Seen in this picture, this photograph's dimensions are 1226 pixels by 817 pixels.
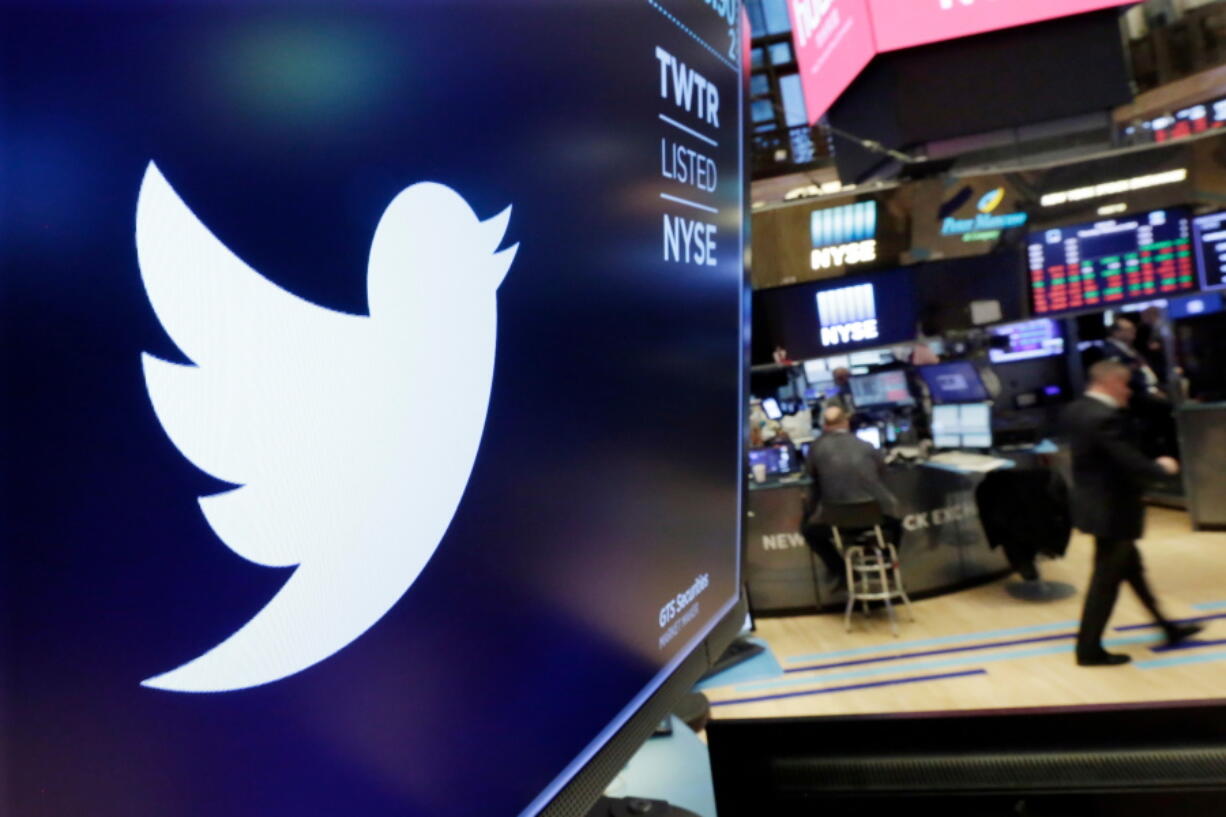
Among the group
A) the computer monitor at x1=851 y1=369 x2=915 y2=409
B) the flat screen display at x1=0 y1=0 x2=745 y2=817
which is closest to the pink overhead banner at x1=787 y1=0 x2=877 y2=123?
the computer monitor at x1=851 y1=369 x2=915 y2=409

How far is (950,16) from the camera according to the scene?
3.54 metres

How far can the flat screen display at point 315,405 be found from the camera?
32 centimetres

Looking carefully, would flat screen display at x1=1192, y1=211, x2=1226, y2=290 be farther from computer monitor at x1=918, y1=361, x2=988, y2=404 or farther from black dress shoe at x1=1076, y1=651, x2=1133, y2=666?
black dress shoe at x1=1076, y1=651, x2=1133, y2=666

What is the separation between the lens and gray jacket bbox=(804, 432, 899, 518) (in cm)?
564

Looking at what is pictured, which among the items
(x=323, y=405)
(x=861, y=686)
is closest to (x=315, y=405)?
(x=323, y=405)

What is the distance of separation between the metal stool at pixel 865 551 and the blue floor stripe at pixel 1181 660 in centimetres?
144

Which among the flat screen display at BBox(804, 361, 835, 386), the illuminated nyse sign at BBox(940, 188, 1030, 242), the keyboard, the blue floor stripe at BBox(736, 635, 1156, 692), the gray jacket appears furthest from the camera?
the flat screen display at BBox(804, 361, 835, 386)

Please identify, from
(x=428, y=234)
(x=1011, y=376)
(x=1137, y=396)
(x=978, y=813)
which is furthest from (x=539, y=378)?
(x=1011, y=376)

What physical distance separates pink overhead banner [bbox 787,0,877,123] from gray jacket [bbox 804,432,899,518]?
7.10 feet

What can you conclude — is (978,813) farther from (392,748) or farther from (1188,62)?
(1188,62)

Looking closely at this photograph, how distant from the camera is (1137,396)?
7.04 metres

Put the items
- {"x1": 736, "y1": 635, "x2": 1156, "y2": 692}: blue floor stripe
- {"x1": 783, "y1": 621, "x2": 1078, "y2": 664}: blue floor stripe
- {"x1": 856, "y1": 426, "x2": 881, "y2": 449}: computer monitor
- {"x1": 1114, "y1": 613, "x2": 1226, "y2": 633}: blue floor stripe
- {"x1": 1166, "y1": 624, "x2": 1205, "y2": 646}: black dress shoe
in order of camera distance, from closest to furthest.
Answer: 1. {"x1": 1166, "y1": 624, "x2": 1205, "y2": 646}: black dress shoe
2. {"x1": 736, "y1": 635, "x2": 1156, "y2": 692}: blue floor stripe
3. {"x1": 1114, "y1": 613, "x2": 1226, "y2": 633}: blue floor stripe
4. {"x1": 783, "y1": 621, "x2": 1078, "y2": 664}: blue floor stripe
5. {"x1": 856, "y1": 426, "x2": 881, "y2": 449}: computer monitor

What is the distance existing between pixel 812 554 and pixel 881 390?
1.75 metres

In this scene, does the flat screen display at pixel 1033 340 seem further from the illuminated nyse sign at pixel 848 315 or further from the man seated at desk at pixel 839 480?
the man seated at desk at pixel 839 480
